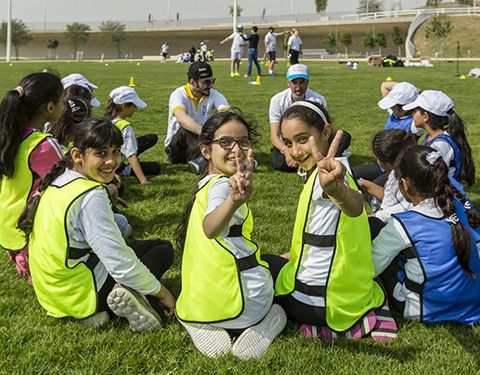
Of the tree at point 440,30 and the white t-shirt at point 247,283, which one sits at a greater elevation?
the tree at point 440,30

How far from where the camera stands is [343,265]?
282 cm

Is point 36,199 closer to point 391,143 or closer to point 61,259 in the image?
point 61,259

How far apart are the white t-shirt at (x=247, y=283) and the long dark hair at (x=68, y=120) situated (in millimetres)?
2420

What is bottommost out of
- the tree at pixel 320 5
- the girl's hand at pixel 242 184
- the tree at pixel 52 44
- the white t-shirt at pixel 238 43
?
the girl's hand at pixel 242 184

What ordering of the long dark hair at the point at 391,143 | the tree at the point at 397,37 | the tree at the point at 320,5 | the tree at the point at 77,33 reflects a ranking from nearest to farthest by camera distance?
the long dark hair at the point at 391,143 < the tree at the point at 397,37 < the tree at the point at 77,33 < the tree at the point at 320,5

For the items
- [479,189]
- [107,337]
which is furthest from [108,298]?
[479,189]

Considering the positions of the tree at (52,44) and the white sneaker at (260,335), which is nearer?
the white sneaker at (260,335)

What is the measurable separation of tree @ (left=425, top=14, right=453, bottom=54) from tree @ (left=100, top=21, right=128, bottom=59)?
4602 centimetres

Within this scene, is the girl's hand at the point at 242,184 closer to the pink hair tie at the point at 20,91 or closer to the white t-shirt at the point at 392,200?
the white t-shirt at the point at 392,200

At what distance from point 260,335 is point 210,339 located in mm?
264

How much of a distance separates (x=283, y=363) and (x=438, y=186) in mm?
1361

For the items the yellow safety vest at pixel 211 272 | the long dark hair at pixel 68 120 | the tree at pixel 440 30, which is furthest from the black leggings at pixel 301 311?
the tree at pixel 440 30

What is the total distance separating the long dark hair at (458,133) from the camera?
15.1 feet

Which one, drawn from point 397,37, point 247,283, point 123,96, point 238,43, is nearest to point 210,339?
point 247,283
